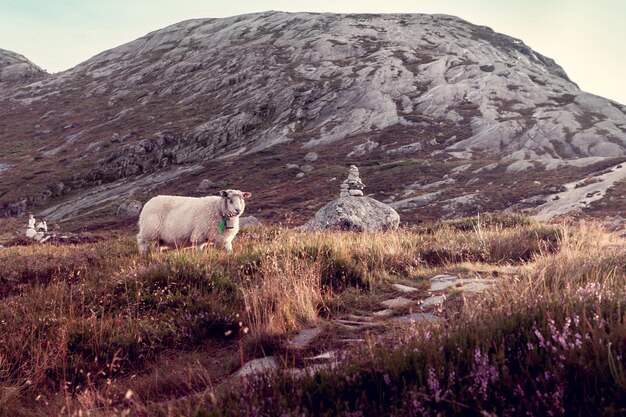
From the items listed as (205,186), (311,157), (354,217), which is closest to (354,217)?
(354,217)

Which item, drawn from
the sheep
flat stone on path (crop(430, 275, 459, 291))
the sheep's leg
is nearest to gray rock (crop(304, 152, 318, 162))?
the sheep

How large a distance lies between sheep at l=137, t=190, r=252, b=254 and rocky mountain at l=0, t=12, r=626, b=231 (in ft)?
105

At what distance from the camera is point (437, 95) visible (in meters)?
98.2

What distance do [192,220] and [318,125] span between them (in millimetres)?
87570

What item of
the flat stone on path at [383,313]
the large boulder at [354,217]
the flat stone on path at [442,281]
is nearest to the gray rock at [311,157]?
the large boulder at [354,217]

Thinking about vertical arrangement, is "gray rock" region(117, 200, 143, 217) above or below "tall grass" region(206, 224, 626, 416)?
below

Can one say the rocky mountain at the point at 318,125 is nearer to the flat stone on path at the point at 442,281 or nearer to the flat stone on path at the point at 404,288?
the flat stone on path at the point at 442,281

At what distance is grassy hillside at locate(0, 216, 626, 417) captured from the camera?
2396mm

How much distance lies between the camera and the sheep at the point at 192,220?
1194 centimetres

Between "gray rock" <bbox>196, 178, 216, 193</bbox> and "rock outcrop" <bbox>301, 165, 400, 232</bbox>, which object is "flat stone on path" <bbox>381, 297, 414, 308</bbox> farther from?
"gray rock" <bbox>196, 178, 216, 193</bbox>

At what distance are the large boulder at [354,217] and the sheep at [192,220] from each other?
263 inches

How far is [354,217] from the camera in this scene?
19.7m

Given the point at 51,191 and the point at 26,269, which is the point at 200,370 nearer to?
the point at 26,269

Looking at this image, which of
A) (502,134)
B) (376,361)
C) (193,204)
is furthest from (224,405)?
(502,134)
